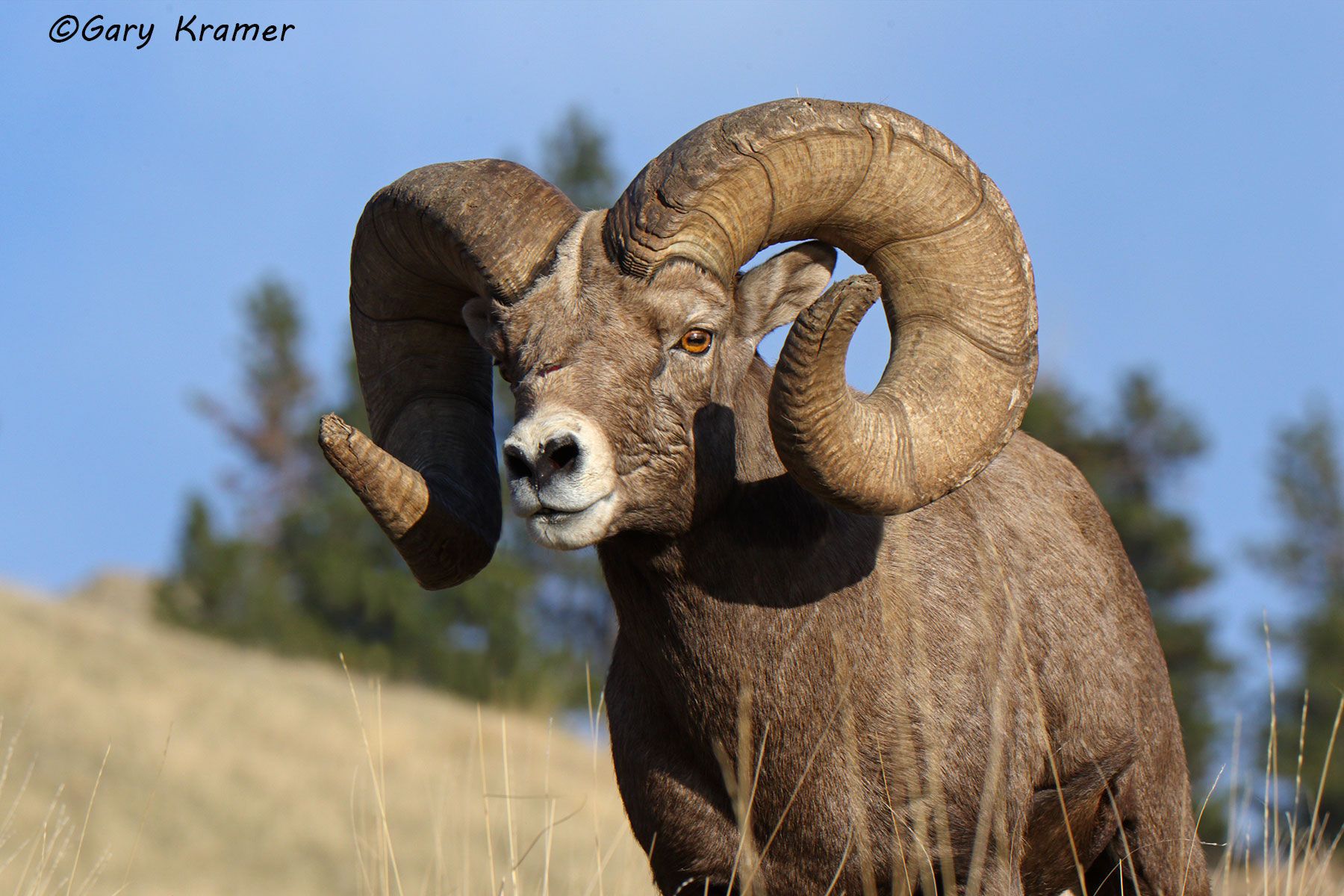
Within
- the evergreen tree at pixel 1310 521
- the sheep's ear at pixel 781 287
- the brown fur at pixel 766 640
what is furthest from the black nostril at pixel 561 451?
→ the evergreen tree at pixel 1310 521

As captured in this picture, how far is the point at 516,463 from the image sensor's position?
4.96 m

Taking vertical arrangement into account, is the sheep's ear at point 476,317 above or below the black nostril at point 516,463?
above

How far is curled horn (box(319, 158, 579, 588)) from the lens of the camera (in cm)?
578

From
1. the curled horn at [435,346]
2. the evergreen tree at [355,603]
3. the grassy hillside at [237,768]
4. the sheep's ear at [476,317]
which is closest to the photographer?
the curled horn at [435,346]

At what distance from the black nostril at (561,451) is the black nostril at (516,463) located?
0.24ft

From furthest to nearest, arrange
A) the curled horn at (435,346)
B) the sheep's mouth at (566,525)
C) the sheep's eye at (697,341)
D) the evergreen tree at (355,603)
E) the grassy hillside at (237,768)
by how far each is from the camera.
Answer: the evergreen tree at (355,603) < the grassy hillside at (237,768) < the curled horn at (435,346) < the sheep's eye at (697,341) < the sheep's mouth at (566,525)

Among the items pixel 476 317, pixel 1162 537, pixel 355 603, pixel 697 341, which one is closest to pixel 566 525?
pixel 697 341

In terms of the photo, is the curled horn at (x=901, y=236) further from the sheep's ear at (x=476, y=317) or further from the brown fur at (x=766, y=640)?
the sheep's ear at (x=476, y=317)

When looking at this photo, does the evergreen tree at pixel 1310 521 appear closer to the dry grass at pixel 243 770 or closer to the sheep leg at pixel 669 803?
the dry grass at pixel 243 770

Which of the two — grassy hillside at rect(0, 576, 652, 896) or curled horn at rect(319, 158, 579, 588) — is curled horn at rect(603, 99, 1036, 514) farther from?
grassy hillside at rect(0, 576, 652, 896)

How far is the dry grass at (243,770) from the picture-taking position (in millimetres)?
18781

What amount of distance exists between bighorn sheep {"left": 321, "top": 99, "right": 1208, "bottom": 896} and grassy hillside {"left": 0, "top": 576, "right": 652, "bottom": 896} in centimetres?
773

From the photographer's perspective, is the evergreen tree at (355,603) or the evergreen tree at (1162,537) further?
the evergreen tree at (355,603)

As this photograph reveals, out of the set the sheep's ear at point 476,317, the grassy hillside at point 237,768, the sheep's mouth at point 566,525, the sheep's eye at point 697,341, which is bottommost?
the grassy hillside at point 237,768
